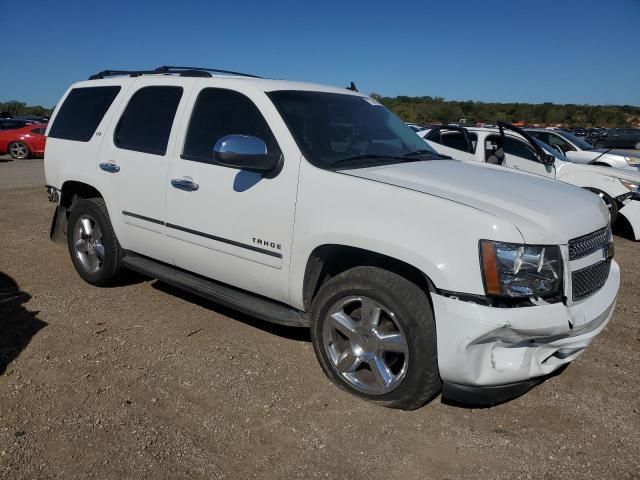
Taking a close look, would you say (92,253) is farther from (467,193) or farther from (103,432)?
(467,193)

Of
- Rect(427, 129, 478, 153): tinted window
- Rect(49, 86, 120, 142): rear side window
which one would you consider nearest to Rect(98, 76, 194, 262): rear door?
Rect(49, 86, 120, 142): rear side window

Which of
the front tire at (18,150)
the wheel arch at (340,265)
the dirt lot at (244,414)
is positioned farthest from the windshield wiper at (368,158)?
the front tire at (18,150)

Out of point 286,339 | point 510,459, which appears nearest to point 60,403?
point 286,339

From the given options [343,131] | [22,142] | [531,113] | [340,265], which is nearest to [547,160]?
[343,131]

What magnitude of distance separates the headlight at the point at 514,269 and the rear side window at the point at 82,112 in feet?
12.4

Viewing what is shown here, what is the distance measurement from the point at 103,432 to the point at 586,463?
2535 millimetres

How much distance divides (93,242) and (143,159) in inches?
48.8

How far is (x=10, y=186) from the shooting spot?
1217 cm

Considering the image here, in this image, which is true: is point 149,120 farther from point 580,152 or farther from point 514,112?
point 514,112

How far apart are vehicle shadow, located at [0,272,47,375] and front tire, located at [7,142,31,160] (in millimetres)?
17220

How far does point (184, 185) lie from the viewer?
13.1 feet

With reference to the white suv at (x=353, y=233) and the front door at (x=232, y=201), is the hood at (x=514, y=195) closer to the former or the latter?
the white suv at (x=353, y=233)

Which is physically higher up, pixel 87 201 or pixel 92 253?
pixel 87 201

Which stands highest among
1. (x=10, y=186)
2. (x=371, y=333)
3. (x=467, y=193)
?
(x=467, y=193)
